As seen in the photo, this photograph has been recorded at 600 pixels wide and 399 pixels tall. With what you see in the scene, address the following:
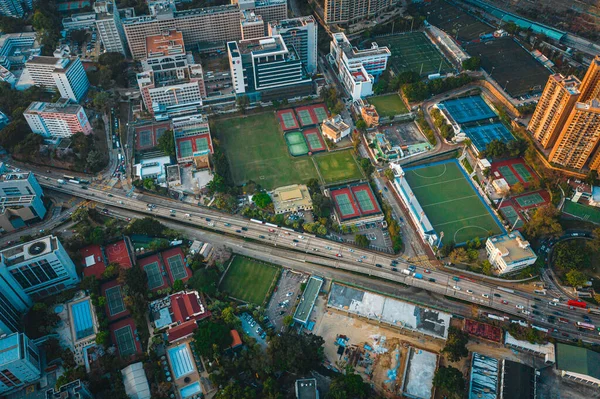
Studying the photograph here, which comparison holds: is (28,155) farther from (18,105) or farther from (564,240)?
(564,240)

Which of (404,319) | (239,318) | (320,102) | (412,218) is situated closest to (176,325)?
(239,318)

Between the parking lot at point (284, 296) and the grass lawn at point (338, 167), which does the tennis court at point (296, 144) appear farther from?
the parking lot at point (284, 296)

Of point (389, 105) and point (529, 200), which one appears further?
point (389, 105)


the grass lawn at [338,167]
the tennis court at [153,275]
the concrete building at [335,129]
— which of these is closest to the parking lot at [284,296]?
the tennis court at [153,275]

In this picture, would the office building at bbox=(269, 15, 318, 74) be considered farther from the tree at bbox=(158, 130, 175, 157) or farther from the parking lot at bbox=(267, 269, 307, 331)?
the parking lot at bbox=(267, 269, 307, 331)

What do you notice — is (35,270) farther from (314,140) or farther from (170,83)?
(314,140)

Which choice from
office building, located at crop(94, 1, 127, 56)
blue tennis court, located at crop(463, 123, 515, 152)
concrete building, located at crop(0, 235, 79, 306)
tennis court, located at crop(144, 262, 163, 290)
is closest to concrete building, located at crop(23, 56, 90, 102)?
office building, located at crop(94, 1, 127, 56)

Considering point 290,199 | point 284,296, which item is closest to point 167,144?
point 290,199
